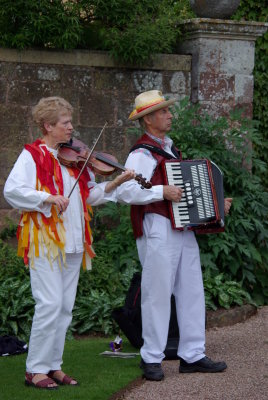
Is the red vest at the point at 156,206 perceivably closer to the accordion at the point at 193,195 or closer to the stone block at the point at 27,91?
the accordion at the point at 193,195

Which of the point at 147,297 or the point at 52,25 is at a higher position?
the point at 52,25

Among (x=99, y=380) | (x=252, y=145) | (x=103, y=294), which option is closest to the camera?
(x=99, y=380)

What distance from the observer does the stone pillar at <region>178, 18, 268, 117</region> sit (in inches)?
369

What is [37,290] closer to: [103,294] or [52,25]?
[103,294]

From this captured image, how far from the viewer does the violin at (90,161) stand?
570 centimetres

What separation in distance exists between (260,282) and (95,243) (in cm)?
160

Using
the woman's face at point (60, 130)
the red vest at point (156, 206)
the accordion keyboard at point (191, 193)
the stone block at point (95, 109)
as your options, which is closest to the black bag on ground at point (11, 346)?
the red vest at point (156, 206)

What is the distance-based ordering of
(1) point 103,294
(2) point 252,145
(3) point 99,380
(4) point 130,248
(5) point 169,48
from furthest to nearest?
(2) point 252,145
(5) point 169,48
(4) point 130,248
(1) point 103,294
(3) point 99,380

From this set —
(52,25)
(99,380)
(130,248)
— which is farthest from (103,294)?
(52,25)

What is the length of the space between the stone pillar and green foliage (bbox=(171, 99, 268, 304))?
37cm

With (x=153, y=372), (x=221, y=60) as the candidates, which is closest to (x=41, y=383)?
(x=153, y=372)

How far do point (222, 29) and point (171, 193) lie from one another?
3.79 m

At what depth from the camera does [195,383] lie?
19.8 ft

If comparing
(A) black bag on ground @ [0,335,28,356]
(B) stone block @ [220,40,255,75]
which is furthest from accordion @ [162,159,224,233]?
(B) stone block @ [220,40,255,75]
